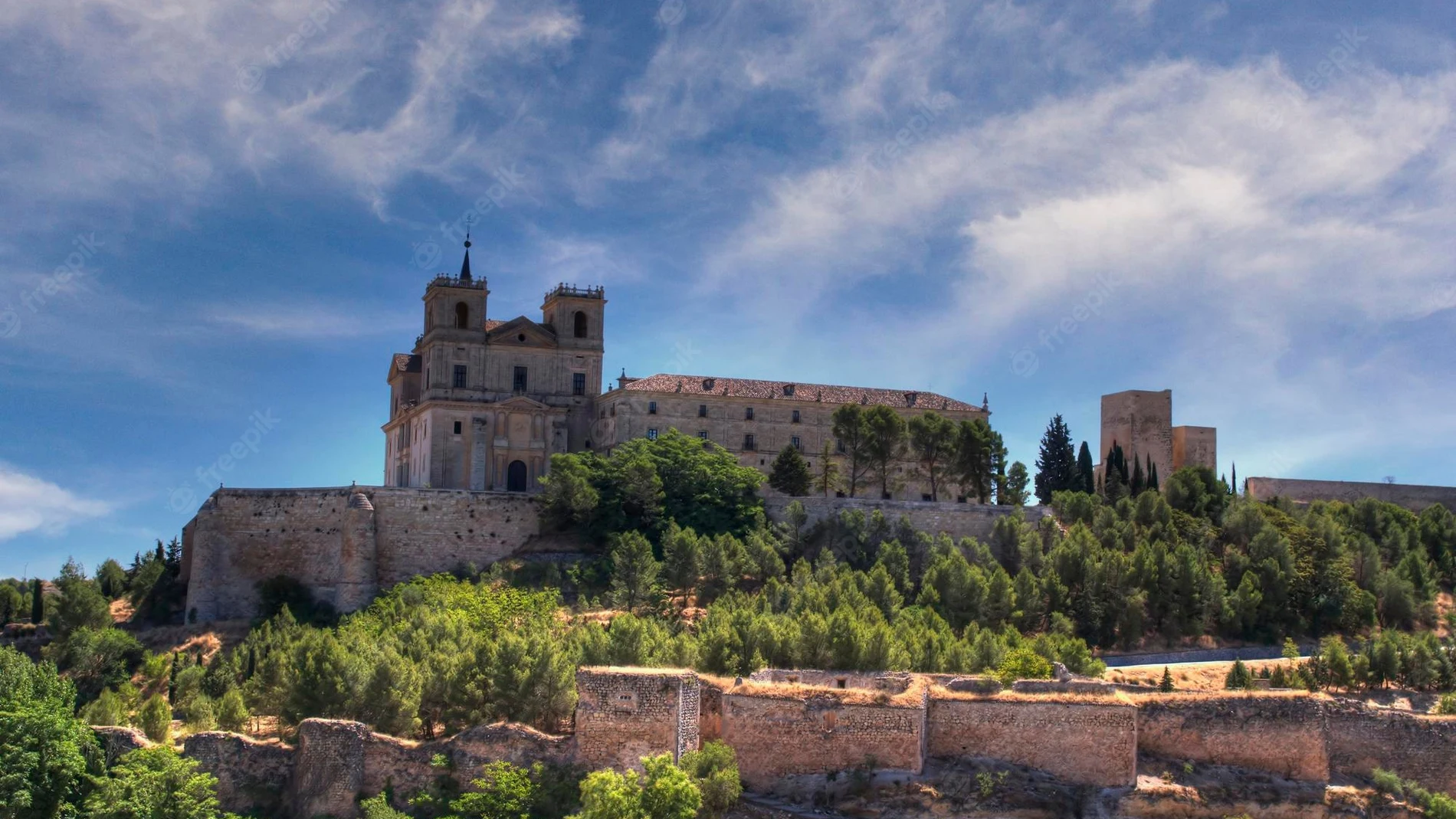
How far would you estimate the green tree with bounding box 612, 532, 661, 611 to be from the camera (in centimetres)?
5419

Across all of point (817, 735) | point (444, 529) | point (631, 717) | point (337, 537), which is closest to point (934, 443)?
point (444, 529)

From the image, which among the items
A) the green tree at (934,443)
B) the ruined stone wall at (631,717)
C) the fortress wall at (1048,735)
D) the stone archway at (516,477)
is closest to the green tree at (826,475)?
the green tree at (934,443)

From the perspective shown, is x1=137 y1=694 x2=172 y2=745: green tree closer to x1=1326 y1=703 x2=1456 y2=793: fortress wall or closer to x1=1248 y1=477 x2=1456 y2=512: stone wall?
x1=1326 y1=703 x2=1456 y2=793: fortress wall

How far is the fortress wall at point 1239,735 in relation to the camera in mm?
32000

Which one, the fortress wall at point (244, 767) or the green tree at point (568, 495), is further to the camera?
the green tree at point (568, 495)

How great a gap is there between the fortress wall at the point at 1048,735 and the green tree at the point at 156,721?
18.0m

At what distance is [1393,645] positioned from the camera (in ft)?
145

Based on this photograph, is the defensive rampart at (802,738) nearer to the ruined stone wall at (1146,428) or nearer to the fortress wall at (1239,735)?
the fortress wall at (1239,735)

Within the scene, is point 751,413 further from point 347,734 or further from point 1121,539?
point 347,734

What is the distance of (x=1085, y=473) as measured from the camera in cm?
7094

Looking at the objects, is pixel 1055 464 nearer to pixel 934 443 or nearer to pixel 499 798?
pixel 934 443

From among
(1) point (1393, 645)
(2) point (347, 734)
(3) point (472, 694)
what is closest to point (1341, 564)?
(1) point (1393, 645)

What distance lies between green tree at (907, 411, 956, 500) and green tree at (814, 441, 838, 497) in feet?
12.1

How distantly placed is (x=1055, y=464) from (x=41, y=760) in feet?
159
